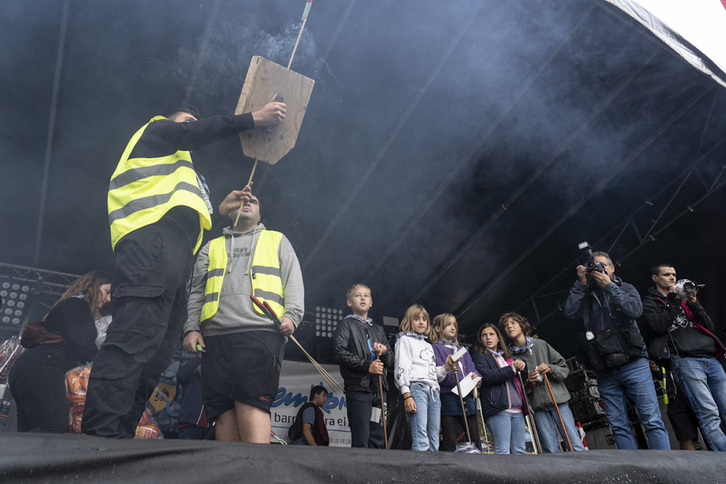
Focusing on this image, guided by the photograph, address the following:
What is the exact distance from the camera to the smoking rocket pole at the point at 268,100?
254 centimetres

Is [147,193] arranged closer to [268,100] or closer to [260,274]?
[260,274]

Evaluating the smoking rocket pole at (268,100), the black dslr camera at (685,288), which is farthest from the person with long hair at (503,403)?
the smoking rocket pole at (268,100)

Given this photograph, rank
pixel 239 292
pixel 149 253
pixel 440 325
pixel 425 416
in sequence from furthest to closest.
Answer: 1. pixel 440 325
2. pixel 425 416
3. pixel 239 292
4. pixel 149 253

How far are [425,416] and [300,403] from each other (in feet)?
10.6

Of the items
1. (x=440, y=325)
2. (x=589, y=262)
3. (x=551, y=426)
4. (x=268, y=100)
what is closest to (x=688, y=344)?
(x=589, y=262)

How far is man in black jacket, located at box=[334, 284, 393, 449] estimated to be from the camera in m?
3.53

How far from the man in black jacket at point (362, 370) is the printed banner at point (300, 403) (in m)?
2.61

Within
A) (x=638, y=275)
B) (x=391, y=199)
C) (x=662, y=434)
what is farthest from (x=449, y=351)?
(x=638, y=275)

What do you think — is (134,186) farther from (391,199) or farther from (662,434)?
(391,199)

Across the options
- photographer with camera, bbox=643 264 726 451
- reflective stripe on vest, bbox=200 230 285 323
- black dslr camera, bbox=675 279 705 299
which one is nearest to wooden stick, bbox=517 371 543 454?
photographer with camera, bbox=643 264 726 451

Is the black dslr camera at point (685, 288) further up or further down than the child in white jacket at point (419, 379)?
further up

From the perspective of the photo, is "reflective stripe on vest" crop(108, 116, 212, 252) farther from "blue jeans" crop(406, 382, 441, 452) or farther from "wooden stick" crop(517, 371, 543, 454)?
"wooden stick" crop(517, 371, 543, 454)

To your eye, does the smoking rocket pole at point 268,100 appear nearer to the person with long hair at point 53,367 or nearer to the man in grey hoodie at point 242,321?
the man in grey hoodie at point 242,321

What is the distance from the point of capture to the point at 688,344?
3486 millimetres
